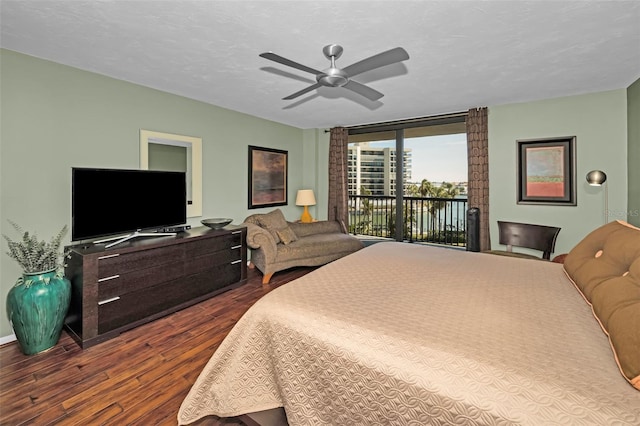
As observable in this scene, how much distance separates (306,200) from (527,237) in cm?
352

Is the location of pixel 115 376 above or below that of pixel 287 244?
below

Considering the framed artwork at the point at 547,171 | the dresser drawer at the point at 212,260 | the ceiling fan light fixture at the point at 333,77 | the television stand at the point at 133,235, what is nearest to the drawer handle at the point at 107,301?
the television stand at the point at 133,235

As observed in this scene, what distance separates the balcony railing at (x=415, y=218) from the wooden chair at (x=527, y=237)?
55.2 inches

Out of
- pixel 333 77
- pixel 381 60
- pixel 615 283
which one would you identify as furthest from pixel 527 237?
pixel 333 77

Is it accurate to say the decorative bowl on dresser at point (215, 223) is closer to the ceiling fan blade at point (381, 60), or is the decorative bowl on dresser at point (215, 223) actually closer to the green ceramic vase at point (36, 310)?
the green ceramic vase at point (36, 310)

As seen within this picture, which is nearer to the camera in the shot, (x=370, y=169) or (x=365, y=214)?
(x=370, y=169)

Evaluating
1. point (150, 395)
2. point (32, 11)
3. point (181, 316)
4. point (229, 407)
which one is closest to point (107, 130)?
point (32, 11)

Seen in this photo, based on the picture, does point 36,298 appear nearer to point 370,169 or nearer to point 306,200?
point 306,200

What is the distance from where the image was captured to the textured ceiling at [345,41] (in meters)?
1.94

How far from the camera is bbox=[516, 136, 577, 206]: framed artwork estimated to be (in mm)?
3795

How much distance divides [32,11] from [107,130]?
1295 millimetres

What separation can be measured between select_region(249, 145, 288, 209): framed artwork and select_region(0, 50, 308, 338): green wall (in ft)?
3.19

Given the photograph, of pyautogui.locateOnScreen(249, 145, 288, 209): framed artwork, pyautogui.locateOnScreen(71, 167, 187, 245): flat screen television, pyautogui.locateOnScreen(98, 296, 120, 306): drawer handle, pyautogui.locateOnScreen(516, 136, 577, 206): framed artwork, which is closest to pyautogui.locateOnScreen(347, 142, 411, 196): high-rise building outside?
pyautogui.locateOnScreen(249, 145, 288, 209): framed artwork

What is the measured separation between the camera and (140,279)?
9.22 feet
